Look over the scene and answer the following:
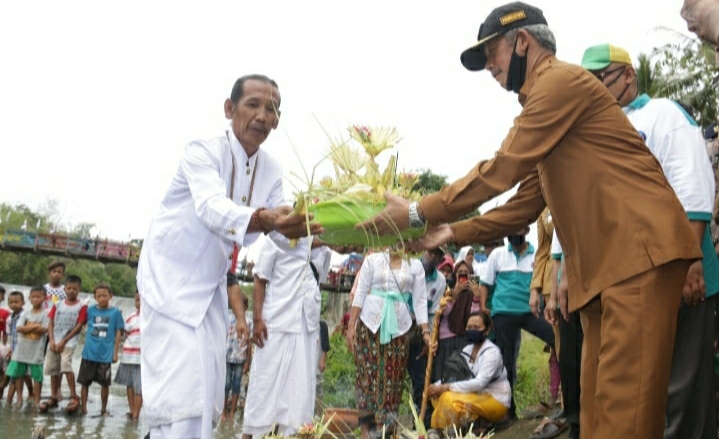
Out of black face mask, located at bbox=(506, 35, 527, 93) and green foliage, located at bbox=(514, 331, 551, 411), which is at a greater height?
black face mask, located at bbox=(506, 35, 527, 93)

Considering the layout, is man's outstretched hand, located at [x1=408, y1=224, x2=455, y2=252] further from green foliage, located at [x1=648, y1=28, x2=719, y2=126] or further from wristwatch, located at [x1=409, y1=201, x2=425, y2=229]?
green foliage, located at [x1=648, y1=28, x2=719, y2=126]

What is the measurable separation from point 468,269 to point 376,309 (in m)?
1.85

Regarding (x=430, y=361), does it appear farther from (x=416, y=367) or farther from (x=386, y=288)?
(x=416, y=367)

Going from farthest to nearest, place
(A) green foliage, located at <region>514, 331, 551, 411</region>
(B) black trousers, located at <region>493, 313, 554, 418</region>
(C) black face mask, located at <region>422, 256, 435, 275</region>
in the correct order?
1. (A) green foliage, located at <region>514, 331, 551, 411</region>
2. (C) black face mask, located at <region>422, 256, 435, 275</region>
3. (B) black trousers, located at <region>493, 313, 554, 418</region>

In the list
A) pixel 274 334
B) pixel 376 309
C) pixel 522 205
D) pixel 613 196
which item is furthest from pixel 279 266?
pixel 613 196

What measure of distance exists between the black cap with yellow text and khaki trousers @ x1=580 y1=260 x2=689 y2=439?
123 centimetres

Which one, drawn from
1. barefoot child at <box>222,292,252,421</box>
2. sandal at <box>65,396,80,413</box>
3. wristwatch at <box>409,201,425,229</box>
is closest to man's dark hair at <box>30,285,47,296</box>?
sandal at <box>65,396,80,413</box>

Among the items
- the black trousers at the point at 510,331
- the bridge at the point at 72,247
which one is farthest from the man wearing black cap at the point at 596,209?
the bridge at the point at 72,247

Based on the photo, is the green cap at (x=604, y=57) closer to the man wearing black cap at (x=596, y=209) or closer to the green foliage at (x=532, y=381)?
the man wearing black cap at (x=596, y=209)

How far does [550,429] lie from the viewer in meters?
6.36

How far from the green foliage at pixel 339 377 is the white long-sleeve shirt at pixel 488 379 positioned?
12.6 feet

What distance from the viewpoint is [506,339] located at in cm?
776

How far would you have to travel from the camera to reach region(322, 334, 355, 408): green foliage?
11752 millimetres

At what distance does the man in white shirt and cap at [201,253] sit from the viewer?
13.0 feet
